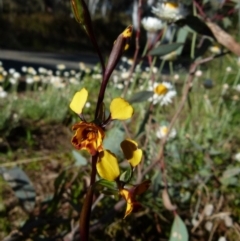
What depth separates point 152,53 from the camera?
76cm

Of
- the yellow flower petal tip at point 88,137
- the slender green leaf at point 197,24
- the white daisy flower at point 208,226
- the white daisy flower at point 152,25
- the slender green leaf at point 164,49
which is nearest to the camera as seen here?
the yellow flower petal tip at point 88,137

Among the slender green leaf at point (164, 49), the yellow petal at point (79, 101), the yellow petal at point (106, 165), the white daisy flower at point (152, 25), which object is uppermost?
the yellow petal at point (79, 101)

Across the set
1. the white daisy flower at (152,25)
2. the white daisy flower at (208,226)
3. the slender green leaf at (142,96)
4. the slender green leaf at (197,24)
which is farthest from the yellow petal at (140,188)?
the white daisy flower at (152,25)

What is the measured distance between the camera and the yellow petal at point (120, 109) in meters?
0.30

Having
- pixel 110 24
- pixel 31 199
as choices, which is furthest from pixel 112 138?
pixel 110 24

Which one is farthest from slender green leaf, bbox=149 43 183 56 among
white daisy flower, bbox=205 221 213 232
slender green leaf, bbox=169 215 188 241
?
white daisy flower, bbox=205 221 213 232

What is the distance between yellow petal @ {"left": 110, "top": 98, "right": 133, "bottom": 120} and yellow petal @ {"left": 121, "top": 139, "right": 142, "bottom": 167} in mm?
29

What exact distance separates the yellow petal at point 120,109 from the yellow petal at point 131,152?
1.1 inches

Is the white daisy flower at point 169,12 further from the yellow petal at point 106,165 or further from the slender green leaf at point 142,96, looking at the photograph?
the yellow petal at point 106,165

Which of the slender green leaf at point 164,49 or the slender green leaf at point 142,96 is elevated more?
the slender green leaf at point 164,49

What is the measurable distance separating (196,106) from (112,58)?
6.74 feet

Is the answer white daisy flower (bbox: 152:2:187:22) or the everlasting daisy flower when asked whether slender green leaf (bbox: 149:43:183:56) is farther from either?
the everlasting daisy flower

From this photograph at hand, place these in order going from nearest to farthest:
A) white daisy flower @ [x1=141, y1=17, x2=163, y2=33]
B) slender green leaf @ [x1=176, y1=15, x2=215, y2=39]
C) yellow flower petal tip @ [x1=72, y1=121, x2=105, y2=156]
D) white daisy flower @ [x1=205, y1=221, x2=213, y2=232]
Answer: yellow flower petal tip @ [x1=72, y1=121, x2=105, y2=156]
slender green leaf @ [x1=176, y1=15, x2=215, y2=39]
white daisy flower @ [x1=205, y1=221, x2=213, y2=232]
white daisy flower @ [x1=141, y1=17, x2=163, y2=33]

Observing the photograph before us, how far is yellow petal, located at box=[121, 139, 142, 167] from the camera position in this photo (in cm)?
32
